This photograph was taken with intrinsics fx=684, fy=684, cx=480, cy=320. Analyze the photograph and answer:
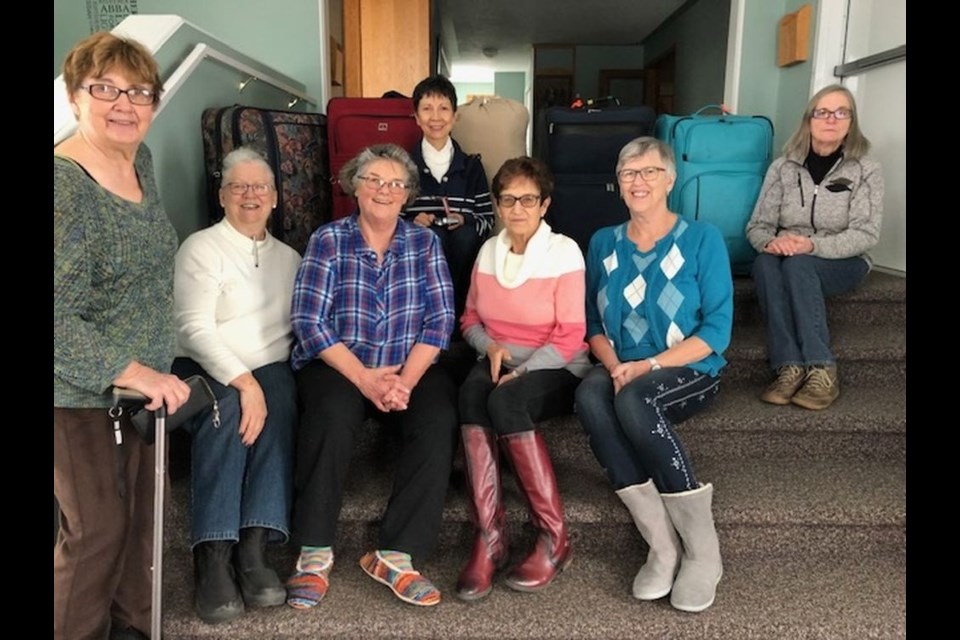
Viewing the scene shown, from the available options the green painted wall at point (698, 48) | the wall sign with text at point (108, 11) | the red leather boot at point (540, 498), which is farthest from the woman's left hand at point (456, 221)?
the green painted wall at point (698, 48)

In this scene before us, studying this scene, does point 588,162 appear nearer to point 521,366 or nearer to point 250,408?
point 521,366

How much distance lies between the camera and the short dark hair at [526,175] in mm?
2020

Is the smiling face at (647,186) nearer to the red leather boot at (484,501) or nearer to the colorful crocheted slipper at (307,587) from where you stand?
the red leather boot at (484,501)

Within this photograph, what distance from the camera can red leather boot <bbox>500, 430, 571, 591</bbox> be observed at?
5.71 feet

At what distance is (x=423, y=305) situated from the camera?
6.53 ft

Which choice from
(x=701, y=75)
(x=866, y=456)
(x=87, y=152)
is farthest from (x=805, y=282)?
(x=701, y=75)

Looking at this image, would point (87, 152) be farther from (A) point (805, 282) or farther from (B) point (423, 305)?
(A) point (805, 282)

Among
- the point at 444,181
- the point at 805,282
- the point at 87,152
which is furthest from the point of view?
the point at 444,181

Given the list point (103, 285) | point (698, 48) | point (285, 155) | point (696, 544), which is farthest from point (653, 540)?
point (698, 48)

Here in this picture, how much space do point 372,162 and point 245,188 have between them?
14.3 inches

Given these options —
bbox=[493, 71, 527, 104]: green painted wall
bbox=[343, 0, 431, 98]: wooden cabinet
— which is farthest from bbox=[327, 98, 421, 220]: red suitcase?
bbox=[493, 71, 527, 104]: green painted wall

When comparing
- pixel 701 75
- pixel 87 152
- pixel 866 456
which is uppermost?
pixel 701 75

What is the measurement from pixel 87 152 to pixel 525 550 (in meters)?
1.42

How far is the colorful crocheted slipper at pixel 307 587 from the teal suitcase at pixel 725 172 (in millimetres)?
2068
